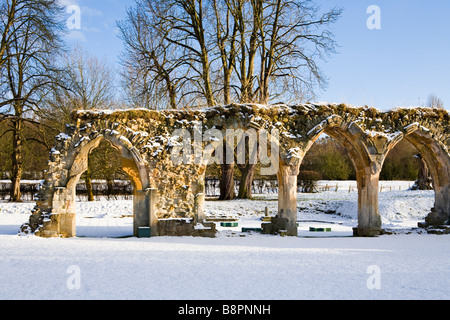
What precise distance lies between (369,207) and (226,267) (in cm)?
641

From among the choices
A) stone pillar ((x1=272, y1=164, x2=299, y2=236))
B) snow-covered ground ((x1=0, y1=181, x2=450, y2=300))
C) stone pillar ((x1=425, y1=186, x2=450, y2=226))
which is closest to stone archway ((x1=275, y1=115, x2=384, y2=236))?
stone pillar ((x1=272, y1=164, x2=299, y2=236))

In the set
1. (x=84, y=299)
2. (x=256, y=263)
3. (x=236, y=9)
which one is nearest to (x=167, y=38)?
(x=236, y=9)

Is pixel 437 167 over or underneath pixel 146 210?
over

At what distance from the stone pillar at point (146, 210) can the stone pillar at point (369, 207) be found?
5800 millimetres

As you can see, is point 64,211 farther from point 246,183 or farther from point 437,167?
point 246,183

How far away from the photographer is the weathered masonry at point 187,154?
34.9 ft

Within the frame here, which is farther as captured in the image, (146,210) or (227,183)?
(227,183)

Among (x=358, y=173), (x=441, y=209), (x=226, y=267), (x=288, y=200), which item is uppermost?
(x=358, y=173)

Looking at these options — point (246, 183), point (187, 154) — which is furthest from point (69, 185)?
point (246, 183)

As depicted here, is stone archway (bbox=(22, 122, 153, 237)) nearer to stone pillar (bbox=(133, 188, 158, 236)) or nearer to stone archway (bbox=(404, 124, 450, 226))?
stone pillar (bbox=(133, 188, 158, 236))

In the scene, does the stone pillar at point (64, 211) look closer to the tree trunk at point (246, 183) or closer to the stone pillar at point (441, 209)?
the stone pillar at point (441, 209)

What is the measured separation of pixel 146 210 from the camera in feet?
35.2

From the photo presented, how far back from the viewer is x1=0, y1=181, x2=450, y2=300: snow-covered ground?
507cm
